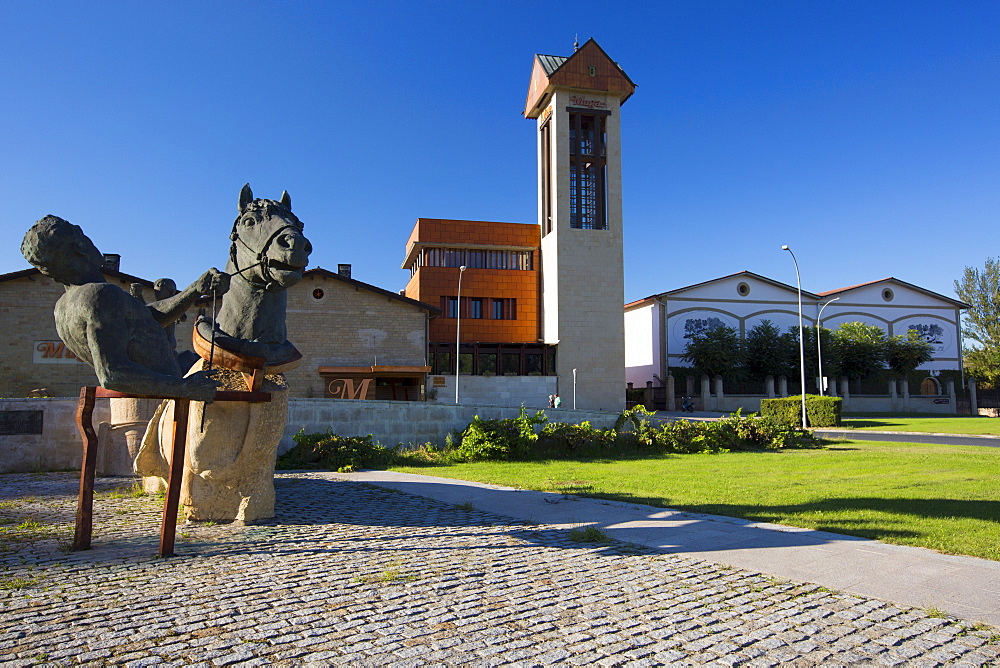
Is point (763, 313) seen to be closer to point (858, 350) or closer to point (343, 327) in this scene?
point (858, 350)

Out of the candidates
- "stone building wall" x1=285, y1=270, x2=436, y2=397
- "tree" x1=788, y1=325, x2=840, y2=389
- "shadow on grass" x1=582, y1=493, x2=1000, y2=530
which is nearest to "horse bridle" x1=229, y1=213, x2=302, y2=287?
"shadow on grass" x1=582, y1=493, x2=1000, y2=530

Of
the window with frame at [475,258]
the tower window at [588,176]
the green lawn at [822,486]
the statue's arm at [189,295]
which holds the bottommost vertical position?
the green lawn at [822,486]

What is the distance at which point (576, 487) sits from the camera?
416 inches

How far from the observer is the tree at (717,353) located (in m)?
52.8

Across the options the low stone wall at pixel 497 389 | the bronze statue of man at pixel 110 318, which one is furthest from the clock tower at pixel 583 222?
the bronze statue of man at pixel 110 318

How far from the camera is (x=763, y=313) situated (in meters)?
57.6

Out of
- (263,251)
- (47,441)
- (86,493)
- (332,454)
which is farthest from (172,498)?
(47,441)

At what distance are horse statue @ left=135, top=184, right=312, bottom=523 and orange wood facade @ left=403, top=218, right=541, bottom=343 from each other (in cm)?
3834

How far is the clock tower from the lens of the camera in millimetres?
43656

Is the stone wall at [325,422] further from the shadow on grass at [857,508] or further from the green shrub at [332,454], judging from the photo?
the shadow on grass at [857,508]

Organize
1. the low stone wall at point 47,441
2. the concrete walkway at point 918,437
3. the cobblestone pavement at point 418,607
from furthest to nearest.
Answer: the concrete walkway at point 918,437 < the low stone wall at point 47,441 < the cobblestone pavement at point 418,607

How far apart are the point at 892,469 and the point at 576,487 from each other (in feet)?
23.8

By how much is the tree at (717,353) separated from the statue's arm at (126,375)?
167 ft

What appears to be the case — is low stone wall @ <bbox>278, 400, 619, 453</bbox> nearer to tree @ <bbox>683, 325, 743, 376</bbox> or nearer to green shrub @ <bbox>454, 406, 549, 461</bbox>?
green shrub @ <bbox>454, 406, 549, 461</bbox>
